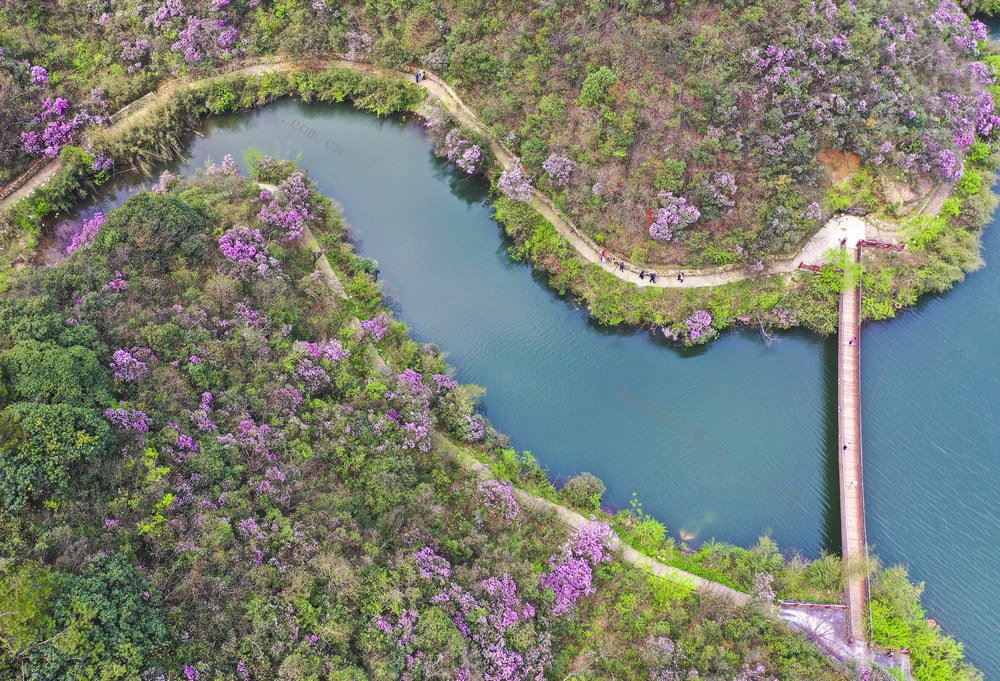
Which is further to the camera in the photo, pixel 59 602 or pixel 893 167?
pixel 893 167

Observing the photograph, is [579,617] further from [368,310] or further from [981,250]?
[981,250]

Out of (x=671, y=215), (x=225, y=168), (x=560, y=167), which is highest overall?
(x=560, y=167)

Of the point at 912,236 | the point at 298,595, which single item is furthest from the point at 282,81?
the point at 912,236

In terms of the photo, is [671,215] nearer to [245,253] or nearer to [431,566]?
[431,566]

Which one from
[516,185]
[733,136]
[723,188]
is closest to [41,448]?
[516,185]

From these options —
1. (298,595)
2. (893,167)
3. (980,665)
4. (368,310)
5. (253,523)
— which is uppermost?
(893,167)

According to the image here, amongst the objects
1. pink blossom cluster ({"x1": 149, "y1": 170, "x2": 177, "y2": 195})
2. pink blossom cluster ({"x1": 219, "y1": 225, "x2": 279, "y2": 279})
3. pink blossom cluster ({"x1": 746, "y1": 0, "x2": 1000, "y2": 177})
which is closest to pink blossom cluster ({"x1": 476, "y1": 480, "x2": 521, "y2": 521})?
pink blossom cluster ({"x1": 219, "y1": 225, "x2": 279, "y2": 279})
